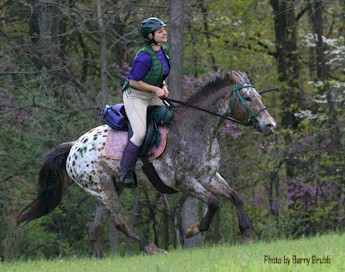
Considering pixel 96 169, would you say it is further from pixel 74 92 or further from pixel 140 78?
pixel 74 92

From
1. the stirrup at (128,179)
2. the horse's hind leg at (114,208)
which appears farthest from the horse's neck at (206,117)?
the horse's hind leg at (114,208)

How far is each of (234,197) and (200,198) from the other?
0.53 m

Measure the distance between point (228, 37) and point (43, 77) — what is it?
24.7 ft

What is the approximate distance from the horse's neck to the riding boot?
71cm

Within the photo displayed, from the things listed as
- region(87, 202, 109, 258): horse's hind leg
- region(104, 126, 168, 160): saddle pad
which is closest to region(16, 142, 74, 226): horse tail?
region(87, 202, 109, 258): horse's hind leg

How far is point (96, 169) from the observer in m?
11.6

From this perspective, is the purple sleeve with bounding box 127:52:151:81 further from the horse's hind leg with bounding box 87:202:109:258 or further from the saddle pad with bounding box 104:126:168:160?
the horse's hind leg with bounding box 87:202:109:258

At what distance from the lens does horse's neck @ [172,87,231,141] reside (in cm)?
1092

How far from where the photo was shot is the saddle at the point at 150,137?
35.9 feet

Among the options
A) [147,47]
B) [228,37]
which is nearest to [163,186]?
[147,47]

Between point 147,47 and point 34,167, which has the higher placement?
point 147,47

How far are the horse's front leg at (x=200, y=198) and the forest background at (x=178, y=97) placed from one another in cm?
497

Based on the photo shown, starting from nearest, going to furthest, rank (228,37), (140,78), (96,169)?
(140,78), (96,169), (228,37)

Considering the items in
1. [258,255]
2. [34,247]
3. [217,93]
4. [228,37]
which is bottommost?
[34,247]
